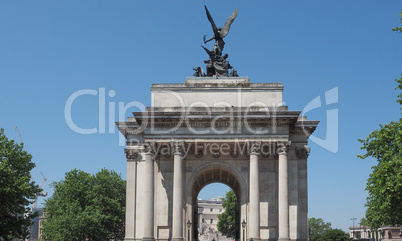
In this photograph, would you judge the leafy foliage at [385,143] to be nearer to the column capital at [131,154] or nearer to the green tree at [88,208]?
the column capital at [131,154]

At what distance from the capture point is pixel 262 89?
51.0 m

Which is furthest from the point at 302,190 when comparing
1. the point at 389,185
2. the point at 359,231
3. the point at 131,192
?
the point at 359,231

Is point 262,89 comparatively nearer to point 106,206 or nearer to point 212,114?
point 212,114

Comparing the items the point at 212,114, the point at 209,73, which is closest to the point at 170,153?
the point at 212,114

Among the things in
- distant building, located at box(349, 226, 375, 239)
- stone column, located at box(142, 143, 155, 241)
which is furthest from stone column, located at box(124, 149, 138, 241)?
distant building, located at box(349, 226, 375, 239)

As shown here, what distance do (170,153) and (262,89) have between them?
10.9m

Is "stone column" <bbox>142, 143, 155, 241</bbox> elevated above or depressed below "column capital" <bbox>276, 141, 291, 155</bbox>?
below

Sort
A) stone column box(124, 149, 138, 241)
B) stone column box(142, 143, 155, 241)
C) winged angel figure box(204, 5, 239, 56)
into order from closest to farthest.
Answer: stone column box(142, 143, 155, 241)
stone column box(124, 149, 138, 241)
winged angel figure box(204, 5, 239, 56)

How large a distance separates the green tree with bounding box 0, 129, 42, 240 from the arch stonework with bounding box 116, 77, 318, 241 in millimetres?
9293

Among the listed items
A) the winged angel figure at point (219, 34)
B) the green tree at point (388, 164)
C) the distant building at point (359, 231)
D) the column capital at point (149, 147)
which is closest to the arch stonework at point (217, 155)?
the column capital at point (149, 147)

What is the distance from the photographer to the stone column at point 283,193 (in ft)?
150

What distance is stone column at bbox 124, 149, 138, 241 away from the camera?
49062mm

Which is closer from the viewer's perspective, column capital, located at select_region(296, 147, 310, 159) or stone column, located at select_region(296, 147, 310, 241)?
stone column, located at select_region(296, 147, 310, 241)

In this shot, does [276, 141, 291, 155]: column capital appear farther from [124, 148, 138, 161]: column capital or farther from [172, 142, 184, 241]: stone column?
[124, 148, 138, 161]: column capital
